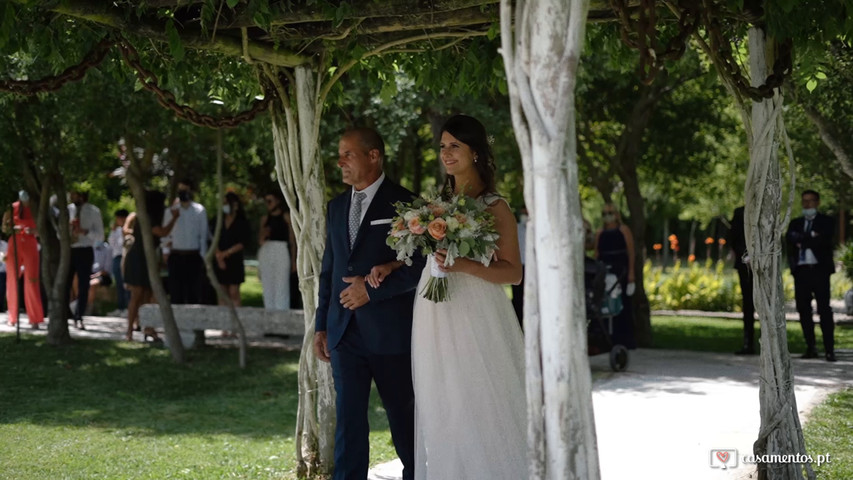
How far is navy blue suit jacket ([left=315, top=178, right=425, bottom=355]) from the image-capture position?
19.7 ft

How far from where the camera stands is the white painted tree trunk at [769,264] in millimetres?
6402

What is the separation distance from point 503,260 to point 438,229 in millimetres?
524

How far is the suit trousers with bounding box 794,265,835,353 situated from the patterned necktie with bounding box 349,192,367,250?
8.94m

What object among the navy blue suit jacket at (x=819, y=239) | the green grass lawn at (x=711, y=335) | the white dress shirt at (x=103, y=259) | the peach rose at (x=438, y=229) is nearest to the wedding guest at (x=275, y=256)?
the green grass lawn at (x=711, y=335)

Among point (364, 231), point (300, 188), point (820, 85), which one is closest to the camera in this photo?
point (364, 231)

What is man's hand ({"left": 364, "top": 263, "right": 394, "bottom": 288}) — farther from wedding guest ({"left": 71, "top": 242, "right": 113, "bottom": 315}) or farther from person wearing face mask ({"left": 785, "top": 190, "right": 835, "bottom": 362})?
wedding guest ({"left": 71, "top": 242, "right": 113, "bottom": 315})

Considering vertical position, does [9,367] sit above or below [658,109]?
below

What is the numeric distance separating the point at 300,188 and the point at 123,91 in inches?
252

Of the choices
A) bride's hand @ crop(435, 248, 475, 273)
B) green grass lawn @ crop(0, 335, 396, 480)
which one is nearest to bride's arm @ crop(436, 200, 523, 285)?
bride's hand @ crop(435, 248, 475, 273)

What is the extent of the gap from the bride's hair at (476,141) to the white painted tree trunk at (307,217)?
1.56 metres

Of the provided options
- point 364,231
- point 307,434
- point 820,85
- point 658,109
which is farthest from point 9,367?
point 658,109

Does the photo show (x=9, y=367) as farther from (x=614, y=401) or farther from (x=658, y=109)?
(x=658, y=109)

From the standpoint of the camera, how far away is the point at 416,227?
546 cm

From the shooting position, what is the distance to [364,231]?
615 centimetres
